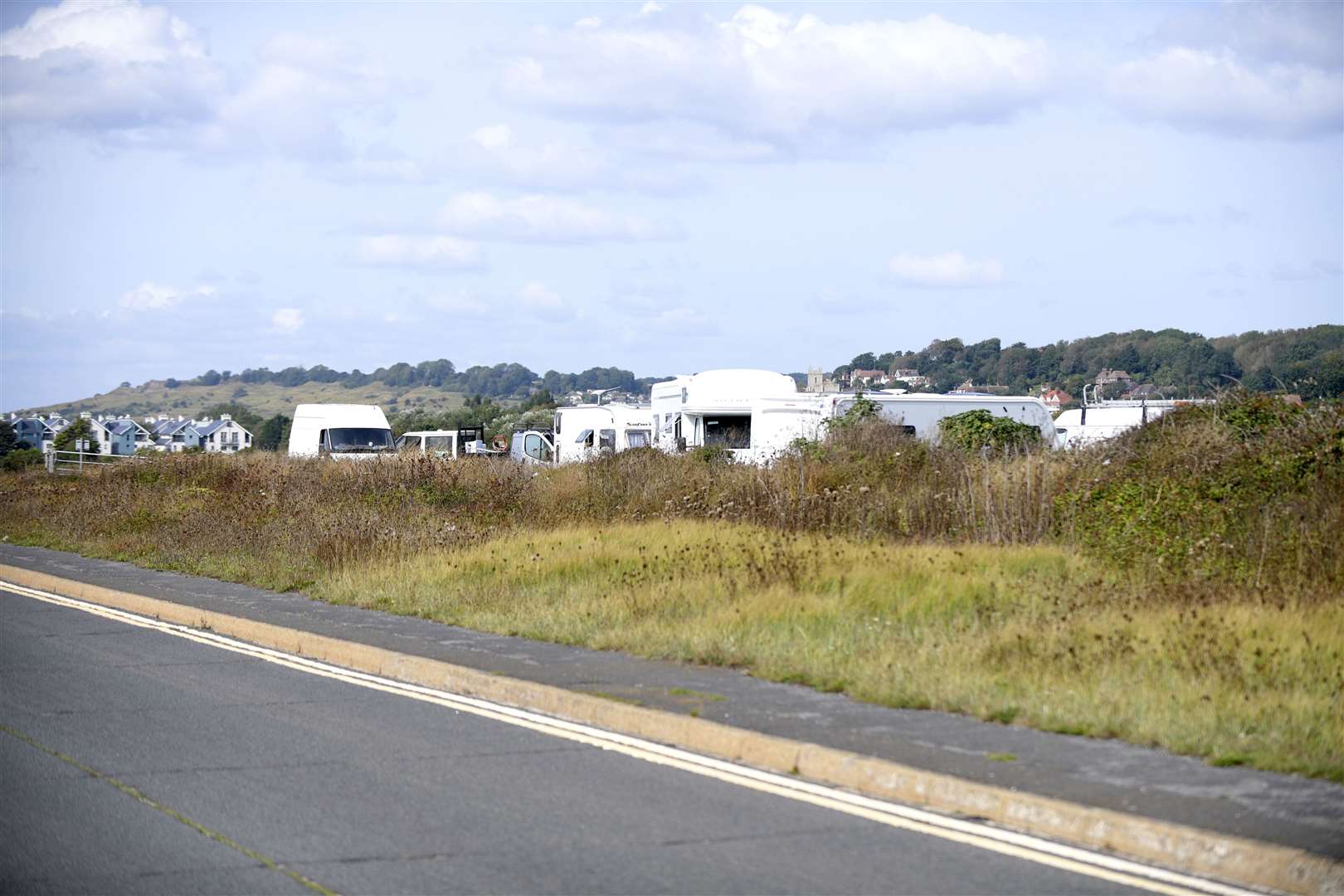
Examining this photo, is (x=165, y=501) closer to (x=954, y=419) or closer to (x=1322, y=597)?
(x=954, y=419)

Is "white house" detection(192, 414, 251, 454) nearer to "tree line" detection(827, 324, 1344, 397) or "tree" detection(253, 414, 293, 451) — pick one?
"tree" detection(253, 414, 293, 451)

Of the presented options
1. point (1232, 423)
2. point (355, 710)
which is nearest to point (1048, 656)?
point (355, 710)

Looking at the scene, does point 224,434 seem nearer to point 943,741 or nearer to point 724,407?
point 724,407

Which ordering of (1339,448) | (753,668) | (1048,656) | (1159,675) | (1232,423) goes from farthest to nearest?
1. (1232,423)
2. (1339,448)
3. (753,668)
4. (1048,656)
5. (1159,675)

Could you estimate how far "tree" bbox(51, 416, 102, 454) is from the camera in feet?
225

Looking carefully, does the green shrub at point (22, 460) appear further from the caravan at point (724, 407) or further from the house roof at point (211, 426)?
the house roof at point (211, 426)

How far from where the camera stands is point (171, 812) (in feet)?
23.6

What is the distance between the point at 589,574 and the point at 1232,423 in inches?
341

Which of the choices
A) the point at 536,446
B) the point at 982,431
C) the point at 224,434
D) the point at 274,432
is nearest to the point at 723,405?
the point at 982,431

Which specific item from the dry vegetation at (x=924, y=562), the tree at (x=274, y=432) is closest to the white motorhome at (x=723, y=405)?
the dry vegetation at (x=924, y=562)

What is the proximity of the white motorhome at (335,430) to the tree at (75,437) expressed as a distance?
14.2 m

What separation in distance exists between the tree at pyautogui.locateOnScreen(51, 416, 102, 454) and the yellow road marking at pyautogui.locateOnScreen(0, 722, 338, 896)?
170ft

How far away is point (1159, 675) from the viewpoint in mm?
9148

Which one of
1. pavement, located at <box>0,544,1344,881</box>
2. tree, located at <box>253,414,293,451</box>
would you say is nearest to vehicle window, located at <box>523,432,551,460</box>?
pavement, located at <box>0,544,1344,881</box>
